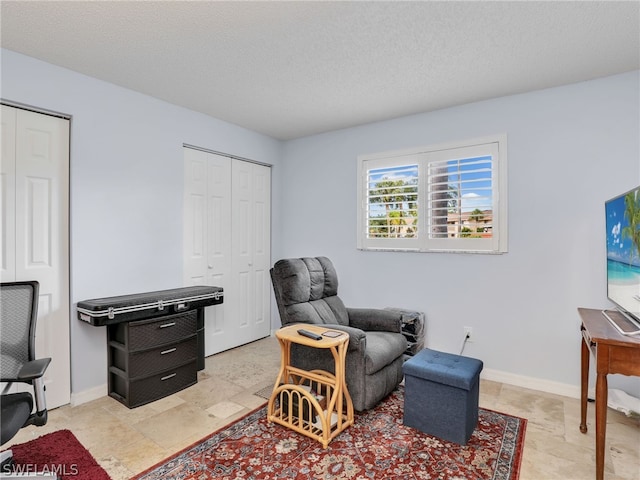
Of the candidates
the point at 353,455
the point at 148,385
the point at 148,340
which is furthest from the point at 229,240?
the point at 353,455

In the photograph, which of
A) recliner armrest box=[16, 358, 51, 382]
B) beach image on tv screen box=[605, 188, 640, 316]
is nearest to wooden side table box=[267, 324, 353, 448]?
recliner armrest box=[16, 358, 51, 382]

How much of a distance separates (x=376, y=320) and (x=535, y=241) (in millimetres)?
1491

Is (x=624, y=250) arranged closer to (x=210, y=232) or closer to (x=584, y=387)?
(x=584, y=387)

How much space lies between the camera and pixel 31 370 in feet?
5.53

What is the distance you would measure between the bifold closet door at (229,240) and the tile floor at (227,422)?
2.83 feet

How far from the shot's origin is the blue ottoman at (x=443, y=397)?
6.97ft

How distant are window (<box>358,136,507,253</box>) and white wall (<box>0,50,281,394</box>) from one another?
1.96 metres

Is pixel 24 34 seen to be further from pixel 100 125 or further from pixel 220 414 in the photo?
pixel 220 414

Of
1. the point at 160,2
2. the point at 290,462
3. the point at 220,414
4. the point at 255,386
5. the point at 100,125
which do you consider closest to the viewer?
the point at 160,2

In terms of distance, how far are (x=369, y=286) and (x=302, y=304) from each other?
118 cm

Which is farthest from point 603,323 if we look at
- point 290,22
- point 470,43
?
point 290,22

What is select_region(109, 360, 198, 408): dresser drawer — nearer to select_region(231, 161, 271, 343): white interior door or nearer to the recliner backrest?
the recliner backrest

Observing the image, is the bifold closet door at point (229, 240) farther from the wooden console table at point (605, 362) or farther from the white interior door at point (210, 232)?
the wooden console table at point (605, 362)

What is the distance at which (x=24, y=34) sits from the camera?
2156mm
